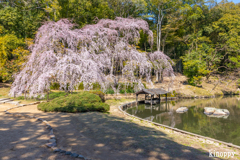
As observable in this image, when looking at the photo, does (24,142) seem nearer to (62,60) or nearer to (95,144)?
(95,144)

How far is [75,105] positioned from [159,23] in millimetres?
27287

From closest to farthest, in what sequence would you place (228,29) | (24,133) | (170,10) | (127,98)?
(24,133)
(127,98)
(170,10)
(228,29)

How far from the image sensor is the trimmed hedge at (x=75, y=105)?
35.0 ft

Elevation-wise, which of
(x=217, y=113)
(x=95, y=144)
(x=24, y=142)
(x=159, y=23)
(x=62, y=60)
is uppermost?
(x=159, y=23)

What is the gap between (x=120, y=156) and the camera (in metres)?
4.65

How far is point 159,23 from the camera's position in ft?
104

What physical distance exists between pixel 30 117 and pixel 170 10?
109 feet

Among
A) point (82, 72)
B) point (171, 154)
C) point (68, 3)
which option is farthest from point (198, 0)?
point (171, 154)

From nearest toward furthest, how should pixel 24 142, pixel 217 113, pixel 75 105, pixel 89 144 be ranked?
pixel 24 142 < pixel 89 144 < pixel 75 105 < pixel 217 113

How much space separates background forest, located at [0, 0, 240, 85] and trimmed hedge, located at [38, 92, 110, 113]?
1108cm

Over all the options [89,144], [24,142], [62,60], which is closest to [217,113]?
[89,144]

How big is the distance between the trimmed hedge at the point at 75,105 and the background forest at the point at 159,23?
1108cm

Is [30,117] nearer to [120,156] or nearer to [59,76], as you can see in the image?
[59,76]

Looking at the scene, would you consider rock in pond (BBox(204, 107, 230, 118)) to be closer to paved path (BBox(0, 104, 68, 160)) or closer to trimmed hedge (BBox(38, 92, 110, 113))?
trimmed hedge (BBox(38, 92, 110, 113))
